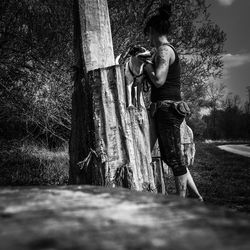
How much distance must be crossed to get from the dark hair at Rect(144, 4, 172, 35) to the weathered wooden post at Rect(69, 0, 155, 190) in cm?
54

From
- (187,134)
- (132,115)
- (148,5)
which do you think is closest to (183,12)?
(148,5)

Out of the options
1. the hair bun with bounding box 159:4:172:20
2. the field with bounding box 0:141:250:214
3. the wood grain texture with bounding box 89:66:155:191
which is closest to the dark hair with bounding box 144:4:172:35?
the hair bun with bounding box 159:4:172:20

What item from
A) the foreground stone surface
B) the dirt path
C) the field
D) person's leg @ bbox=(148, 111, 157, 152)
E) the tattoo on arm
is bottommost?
the dirt path

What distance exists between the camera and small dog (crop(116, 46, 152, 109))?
3.57 metres

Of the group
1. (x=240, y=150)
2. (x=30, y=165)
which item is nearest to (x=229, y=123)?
(x=240, y=150)

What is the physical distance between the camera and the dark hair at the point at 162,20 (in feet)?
12.1

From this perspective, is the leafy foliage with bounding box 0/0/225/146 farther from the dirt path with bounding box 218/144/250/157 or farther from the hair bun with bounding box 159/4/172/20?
the dirt path with bounding box 218/144/250/157

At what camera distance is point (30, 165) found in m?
7.43

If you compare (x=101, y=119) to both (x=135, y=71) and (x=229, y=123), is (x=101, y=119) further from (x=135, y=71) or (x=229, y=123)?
(x=229, y=123)

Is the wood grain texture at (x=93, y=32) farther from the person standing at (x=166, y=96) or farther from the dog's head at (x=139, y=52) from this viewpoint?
the person standing at (x=166, y=96)

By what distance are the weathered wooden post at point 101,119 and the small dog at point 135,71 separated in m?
0.10

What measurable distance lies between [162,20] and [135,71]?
0.68 metres

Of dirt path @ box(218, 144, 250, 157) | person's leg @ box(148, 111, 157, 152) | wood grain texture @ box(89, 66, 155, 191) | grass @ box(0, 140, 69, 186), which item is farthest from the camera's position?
dirt path @ box(218, 144, 250, 157)

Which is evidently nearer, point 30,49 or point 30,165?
point 30,49
